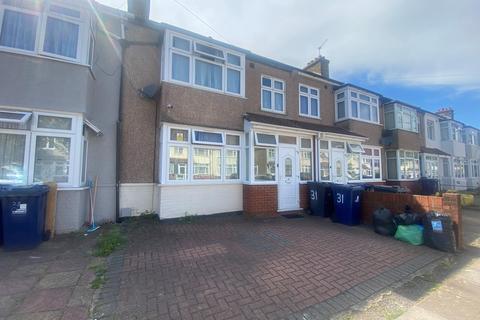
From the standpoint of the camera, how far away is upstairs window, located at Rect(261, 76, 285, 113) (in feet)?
32.8

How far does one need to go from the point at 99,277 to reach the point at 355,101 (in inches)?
526

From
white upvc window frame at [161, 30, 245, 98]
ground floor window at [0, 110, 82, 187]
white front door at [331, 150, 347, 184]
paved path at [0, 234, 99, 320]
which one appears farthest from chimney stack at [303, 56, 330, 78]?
paved path at [0, 234, 99, 320]

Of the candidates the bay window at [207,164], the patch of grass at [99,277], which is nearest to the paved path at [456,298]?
the patch of grass at [99,277]

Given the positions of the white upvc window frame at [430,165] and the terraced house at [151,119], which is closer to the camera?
the terraced house at [151,119]

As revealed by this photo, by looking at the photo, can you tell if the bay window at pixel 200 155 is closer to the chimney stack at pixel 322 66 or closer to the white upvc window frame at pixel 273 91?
the white upvc window frame at pixel 273 91

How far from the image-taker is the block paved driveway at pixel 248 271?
2865mm

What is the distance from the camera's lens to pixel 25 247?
476 centimetres

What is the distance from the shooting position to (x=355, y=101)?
12.4 meters

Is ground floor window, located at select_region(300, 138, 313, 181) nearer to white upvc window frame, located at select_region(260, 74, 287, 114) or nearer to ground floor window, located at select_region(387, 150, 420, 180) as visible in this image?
white upvc window frame, located at select_region(260, 74, 287, 114)

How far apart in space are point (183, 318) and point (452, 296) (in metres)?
3.88

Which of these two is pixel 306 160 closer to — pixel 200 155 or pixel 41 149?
pixel 200 155

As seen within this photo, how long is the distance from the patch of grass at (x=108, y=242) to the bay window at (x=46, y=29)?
4695 mm

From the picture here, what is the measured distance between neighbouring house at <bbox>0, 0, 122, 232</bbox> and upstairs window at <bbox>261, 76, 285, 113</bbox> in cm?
648

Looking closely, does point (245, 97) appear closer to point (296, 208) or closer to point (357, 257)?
point (296, 208)
